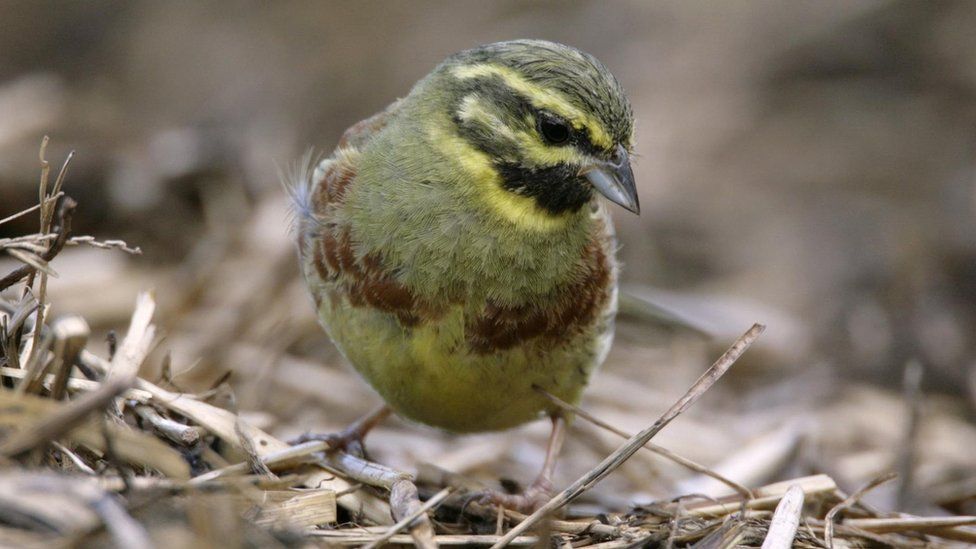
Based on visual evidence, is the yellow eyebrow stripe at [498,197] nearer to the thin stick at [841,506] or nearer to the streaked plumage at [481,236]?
the streaked plumage at [481,236]

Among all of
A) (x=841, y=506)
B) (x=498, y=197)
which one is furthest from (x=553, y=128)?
(x=841, y=506)

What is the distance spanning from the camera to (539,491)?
4570 millimetres

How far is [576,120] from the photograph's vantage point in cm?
411

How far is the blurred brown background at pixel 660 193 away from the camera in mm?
6188

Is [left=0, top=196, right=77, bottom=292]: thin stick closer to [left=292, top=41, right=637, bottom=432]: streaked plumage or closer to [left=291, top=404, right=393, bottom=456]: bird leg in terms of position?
[left=292, top=41, right=637, bottom=432]: streaked plumage

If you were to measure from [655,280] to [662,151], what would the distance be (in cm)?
190

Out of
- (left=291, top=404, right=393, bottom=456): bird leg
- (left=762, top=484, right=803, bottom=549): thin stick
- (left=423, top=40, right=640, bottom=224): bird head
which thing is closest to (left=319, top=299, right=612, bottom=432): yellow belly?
(left=291, top=404, right=393, bottom=456): bird leg

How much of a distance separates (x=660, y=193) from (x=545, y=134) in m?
5.25

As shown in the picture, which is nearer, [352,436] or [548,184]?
[548,184]

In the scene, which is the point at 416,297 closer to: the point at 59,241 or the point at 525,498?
the point at 525,498

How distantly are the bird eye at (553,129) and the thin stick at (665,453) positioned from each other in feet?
3.24

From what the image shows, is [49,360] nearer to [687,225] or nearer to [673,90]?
[687,225]

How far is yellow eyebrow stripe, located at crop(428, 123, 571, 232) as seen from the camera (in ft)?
13.9

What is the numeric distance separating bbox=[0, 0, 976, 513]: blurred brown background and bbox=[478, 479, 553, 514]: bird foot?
3.21 ft
